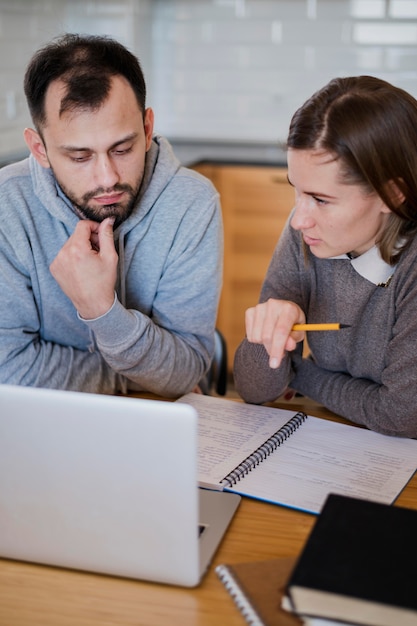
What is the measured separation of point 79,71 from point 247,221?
200 centimetres

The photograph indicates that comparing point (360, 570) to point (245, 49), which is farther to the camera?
point (245, 49)

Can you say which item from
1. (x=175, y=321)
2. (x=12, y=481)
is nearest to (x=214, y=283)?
(x=175, y=321)

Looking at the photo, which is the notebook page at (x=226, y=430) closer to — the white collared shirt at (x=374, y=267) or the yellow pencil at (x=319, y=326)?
the yellow pencil at (x=319, y=326)

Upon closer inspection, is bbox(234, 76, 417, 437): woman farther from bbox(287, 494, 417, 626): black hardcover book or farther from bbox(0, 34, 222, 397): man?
bbox(287, 494, 417, 626): black hardcover book

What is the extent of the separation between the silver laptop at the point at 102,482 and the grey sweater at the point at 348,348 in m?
0.51

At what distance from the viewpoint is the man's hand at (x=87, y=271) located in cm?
140

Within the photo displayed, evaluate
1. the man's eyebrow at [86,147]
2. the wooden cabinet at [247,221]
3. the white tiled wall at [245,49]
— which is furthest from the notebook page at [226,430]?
the white tiled wall at [245,49]

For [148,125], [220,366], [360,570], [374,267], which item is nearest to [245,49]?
[220,366]

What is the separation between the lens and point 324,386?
143cm

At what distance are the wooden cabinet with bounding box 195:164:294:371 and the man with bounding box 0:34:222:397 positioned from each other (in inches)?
66.7

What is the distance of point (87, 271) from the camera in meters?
1.41

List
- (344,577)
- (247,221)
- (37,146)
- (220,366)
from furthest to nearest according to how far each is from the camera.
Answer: (247,221)
(220,366)
(37,146)
(344,577)

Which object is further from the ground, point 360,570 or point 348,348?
point 360,570

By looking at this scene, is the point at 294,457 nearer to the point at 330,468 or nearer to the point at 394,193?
the point at 330,468
